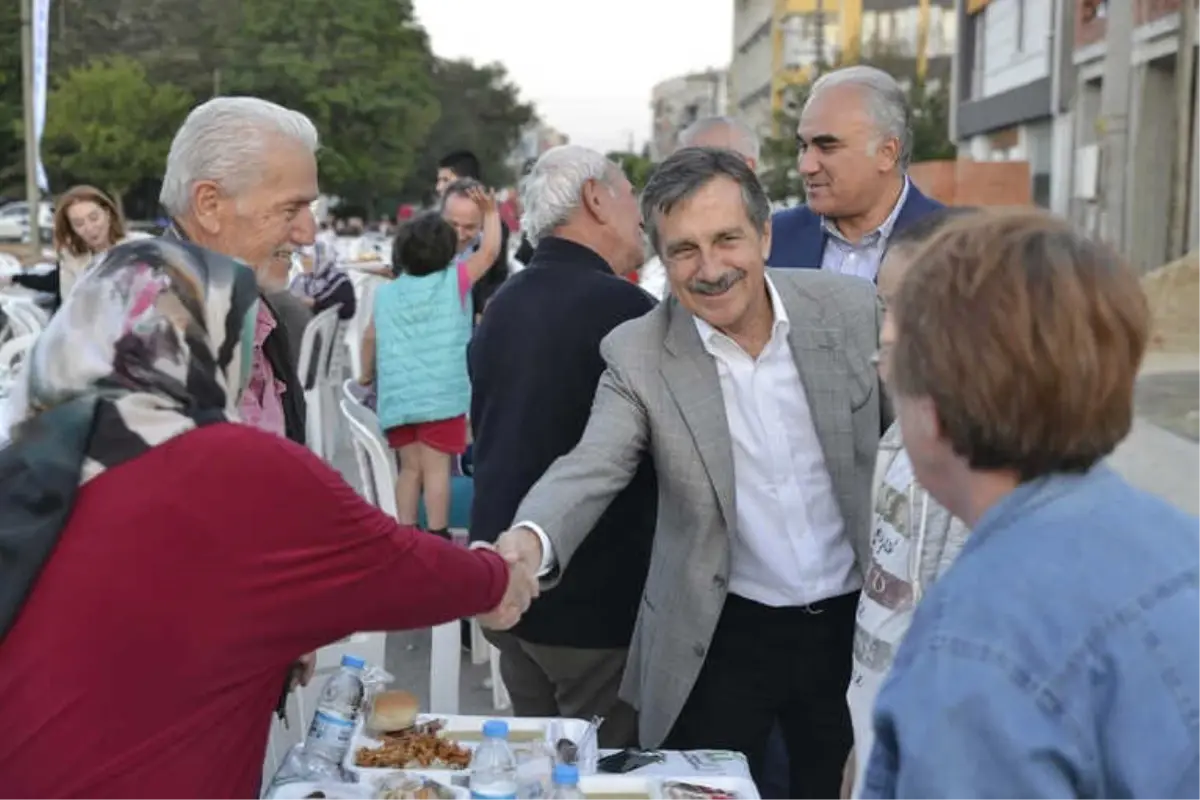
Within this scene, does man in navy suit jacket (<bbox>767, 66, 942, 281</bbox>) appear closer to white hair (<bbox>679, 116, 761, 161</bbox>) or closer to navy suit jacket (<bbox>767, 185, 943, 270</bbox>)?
navy suit jacket (<bbox>767, 185, 943, 270</bbox>)

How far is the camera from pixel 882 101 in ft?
13.6

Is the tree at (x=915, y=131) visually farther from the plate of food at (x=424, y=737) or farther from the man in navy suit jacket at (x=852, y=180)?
the plate of food at (x=424, y=737)

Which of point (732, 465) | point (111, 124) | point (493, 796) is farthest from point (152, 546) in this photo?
point (111, 124)

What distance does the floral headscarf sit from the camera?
1.69m

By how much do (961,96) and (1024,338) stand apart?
38555mm

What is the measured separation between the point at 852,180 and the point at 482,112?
7992cm

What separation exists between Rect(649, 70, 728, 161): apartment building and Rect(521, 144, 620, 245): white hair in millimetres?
114816

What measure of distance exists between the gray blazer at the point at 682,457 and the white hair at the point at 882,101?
4.57 feet

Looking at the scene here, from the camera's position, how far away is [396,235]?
21.1 feet

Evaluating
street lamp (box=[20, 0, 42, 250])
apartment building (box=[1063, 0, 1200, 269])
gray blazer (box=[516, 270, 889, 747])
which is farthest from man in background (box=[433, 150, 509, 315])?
apartment building (box=[1063, 0, 1200, 269])

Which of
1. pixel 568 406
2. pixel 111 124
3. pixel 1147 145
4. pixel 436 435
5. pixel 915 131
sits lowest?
pixel 436 435

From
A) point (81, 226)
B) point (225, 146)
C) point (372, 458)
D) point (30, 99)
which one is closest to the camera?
point (225, 146)

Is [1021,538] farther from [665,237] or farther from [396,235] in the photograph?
[396,235]

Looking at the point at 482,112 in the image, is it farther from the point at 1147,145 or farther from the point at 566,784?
the point at 566,784
